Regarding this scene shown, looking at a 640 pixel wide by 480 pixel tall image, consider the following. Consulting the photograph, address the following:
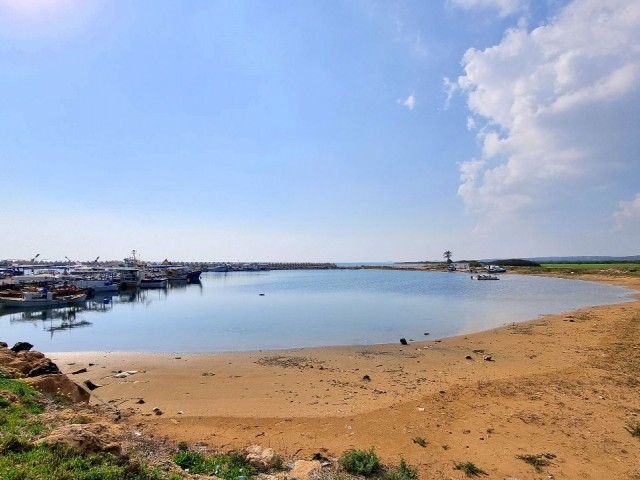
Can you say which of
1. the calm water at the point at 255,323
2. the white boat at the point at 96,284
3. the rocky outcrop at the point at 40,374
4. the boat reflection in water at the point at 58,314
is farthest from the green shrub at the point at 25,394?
the white boat at the point at 96,284

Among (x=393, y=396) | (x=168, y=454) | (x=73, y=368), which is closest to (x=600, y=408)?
Answer: (x=393, y=396)

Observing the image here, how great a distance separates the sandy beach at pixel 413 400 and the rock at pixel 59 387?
115 cm

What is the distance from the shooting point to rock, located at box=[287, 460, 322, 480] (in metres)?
5.76

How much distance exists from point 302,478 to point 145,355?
46.9ft

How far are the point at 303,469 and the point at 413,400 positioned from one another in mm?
5069

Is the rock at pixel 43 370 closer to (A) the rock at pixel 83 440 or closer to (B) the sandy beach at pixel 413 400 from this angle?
(B) the sandy beach at pixel 413 400

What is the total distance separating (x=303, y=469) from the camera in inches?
237

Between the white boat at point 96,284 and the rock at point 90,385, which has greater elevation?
the white boat at point 96,284

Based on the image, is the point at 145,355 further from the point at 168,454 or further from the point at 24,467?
the point at 24,467

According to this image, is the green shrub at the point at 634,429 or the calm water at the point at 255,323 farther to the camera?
the calm water at the point at 255,323

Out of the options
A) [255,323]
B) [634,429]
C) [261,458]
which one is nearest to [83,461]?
[261,458]

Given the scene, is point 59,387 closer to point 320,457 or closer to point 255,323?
point 320,457

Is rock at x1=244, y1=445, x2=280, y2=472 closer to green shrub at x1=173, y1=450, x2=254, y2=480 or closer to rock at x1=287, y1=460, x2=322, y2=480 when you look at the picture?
green shrub at x1=173, y1=450, x2=254, y2=480

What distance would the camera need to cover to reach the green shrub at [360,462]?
240 inches
